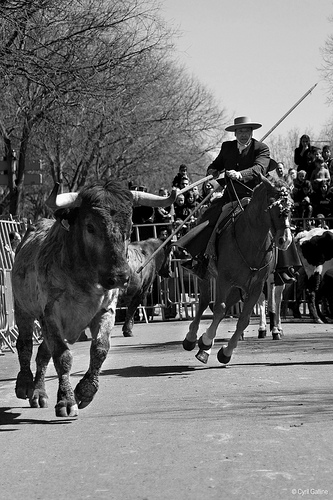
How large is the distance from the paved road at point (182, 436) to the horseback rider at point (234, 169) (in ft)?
5.14

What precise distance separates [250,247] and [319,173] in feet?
33.1

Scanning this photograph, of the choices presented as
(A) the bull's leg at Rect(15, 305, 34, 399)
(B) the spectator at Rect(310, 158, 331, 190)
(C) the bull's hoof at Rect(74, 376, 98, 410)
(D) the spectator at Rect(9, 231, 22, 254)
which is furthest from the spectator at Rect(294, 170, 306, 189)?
(C) the bull's hoof at Rect(74, 376, 98, 410)

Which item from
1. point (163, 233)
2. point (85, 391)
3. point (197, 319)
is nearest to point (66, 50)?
point (163, 233)

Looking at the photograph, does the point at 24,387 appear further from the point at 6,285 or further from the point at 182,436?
the point at 6,285

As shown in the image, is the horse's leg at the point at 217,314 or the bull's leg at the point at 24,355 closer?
the bull's leg at the point at 24,355

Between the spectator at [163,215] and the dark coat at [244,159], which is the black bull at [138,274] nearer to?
the spectator at [163,215]

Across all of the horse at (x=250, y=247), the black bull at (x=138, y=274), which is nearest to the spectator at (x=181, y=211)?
the black bull at (x=138, y=274)

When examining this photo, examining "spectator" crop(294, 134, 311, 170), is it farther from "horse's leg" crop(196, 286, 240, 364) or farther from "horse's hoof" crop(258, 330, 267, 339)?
"horse's leg" crop(196, 286, 240, 364)

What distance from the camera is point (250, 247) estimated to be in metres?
13.4

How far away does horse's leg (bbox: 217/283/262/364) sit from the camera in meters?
12.7

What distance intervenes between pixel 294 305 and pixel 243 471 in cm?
1610

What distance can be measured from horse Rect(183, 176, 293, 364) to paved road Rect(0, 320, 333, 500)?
0.62m

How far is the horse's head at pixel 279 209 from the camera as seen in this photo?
12938mm

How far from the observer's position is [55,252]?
9.64 metres
